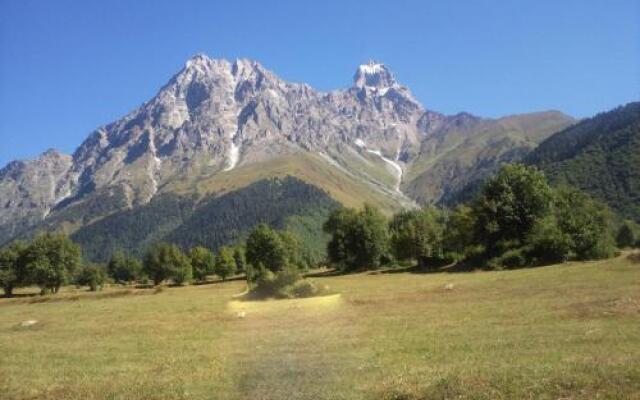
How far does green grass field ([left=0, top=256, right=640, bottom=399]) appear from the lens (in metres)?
19.9

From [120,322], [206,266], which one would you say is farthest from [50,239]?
[120,322]

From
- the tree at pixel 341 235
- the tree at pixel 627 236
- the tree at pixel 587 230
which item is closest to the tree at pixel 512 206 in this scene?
the tree at pixel 587 230

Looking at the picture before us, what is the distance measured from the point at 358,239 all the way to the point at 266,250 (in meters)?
21.2

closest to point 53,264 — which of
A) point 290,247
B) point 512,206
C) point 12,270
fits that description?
point 12,270

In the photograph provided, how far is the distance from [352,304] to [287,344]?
58.9ft

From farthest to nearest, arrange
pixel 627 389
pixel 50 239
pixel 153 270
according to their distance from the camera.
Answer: pixel 153 270 < pixel 50 239 < pixel 627 389

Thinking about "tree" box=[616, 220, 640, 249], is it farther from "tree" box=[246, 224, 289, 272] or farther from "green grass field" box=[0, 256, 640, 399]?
"green grass field" box=[0, 256, 640, 399]

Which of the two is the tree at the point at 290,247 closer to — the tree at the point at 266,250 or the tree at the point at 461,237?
the tree at the point at 266,250

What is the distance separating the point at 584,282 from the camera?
46.8m

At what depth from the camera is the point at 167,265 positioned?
5827 inches

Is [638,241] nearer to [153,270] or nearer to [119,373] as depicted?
[153,270]

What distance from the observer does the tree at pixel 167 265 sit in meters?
148

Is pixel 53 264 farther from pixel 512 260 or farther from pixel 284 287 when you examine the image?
pixel 284 287

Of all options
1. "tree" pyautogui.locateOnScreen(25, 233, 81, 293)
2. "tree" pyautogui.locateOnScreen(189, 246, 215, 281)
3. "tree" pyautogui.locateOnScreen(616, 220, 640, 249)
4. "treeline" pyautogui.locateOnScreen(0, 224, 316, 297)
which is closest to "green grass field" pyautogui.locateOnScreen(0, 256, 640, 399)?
"treeline" pyautogui.locateOnScreen(0, 224, 316, 297)
